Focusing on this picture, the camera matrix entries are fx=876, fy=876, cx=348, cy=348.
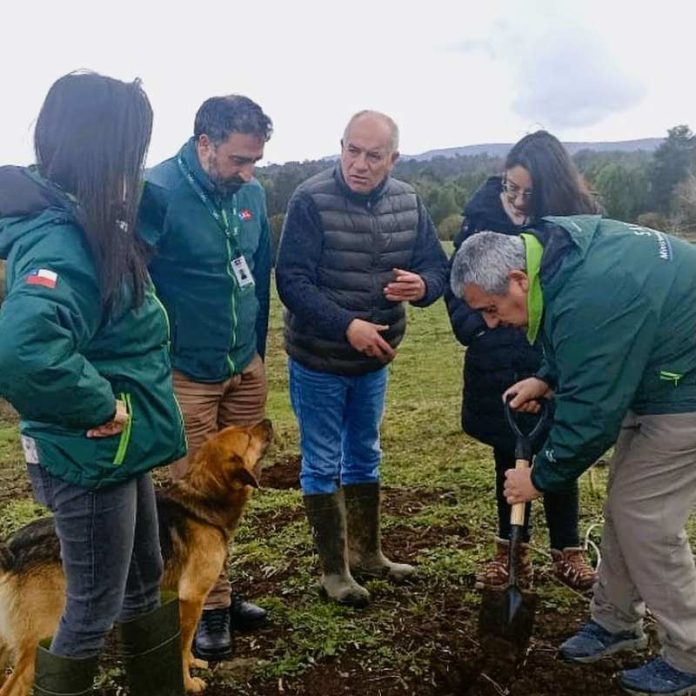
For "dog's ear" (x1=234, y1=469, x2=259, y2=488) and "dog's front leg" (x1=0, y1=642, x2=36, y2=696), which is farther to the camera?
"dog's ear" (x1=234, y1=469, x2=259, y2=488)

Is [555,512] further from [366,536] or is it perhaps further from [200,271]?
[200,271]

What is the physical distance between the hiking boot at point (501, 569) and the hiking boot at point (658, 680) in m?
0.96

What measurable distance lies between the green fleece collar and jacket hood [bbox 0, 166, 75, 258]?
1801 millimetres

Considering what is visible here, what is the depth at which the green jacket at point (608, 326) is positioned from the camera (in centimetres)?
342

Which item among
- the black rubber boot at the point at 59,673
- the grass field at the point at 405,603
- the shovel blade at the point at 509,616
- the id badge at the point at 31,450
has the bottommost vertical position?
→ the grass field at the point at 405,603

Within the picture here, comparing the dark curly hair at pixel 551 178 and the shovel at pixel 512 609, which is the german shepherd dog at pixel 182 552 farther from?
the dark curly hair at pixel 551 178

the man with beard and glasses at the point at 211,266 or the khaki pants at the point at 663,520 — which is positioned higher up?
the man with beard and glasses at the point at 211,266

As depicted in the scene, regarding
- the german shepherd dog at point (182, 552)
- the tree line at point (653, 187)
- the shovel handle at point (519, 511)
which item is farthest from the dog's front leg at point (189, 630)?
the tree line at point (653, 187)

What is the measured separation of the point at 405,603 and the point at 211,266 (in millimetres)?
2196

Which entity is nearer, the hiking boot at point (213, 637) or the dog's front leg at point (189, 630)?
the dog's front leg at point (189, 630)

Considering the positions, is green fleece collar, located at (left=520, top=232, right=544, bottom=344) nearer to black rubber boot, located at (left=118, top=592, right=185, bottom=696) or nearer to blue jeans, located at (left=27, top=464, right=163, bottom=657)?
blue jeans, located at (left=27, top=464, right=163, bottom=657)

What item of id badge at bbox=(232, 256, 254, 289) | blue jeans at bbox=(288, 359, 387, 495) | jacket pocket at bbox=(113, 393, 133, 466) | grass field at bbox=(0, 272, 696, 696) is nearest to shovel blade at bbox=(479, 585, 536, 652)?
grass field at bbox=(0, 272, 696, 696)

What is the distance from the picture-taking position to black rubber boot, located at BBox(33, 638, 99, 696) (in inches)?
120

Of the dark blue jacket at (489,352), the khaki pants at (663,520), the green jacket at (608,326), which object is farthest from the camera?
the dark blue jacket at (489,352)
